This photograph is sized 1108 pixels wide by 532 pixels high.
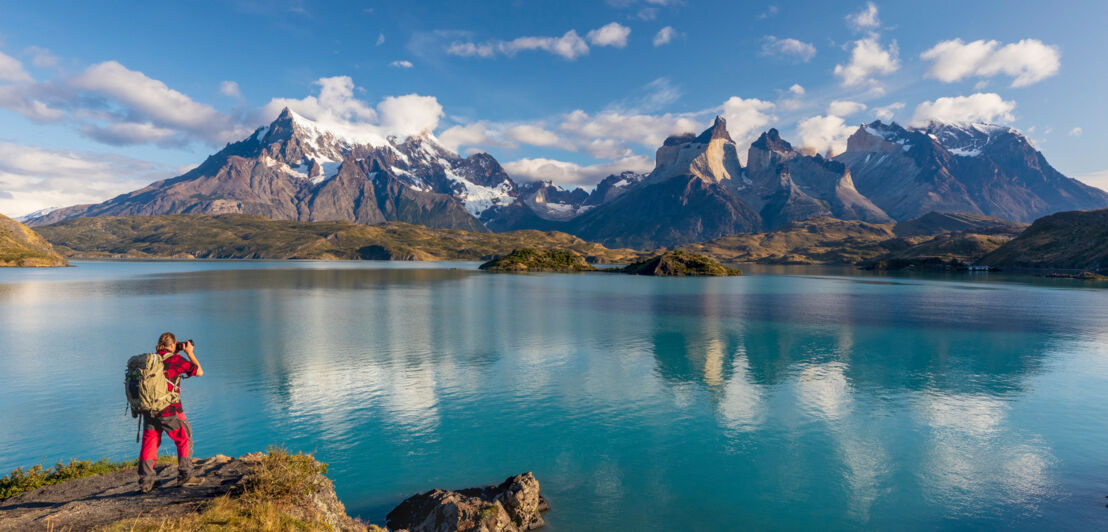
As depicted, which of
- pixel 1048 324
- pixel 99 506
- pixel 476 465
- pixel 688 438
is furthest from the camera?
pixel 1048 324

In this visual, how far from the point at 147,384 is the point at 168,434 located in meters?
1.89

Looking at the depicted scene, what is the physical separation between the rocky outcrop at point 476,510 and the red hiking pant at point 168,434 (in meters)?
8.58

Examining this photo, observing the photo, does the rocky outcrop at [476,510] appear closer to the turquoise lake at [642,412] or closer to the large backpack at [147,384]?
the turquoise lake at [642,412]

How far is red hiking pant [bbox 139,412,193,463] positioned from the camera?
17.1 metres

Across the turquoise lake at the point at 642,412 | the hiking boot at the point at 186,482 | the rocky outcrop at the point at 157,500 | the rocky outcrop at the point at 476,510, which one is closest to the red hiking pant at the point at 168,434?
the hiking boot at the point at 186,482

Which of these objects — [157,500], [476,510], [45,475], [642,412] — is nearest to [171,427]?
[157,500]

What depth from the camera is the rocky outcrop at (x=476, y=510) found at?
20.8 metres

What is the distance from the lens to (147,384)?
56.4 ft

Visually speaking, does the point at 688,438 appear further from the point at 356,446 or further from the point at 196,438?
the point at 196,438

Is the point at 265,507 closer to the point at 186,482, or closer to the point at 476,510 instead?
the point at 186,482

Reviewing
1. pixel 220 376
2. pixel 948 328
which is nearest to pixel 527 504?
pixel 220 376

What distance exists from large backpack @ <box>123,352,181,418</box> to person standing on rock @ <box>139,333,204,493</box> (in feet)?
0.86

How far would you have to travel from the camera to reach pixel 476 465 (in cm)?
2891

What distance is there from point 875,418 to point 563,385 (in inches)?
981
